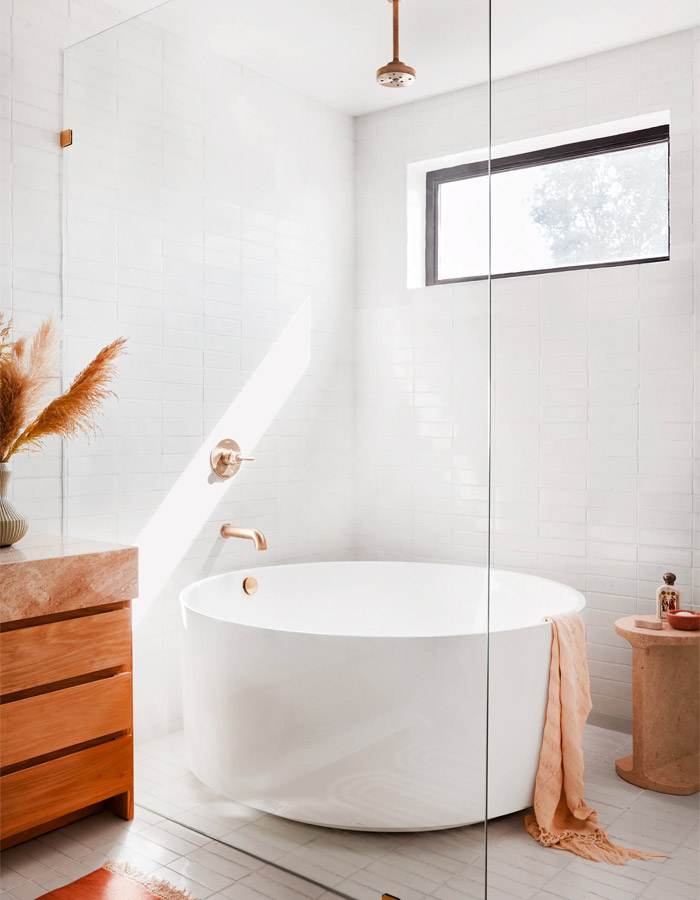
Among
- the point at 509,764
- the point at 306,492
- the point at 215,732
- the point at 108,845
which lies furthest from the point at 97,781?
the point at 509,764

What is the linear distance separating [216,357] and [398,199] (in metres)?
0.76

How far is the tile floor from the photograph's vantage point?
177 centimetres

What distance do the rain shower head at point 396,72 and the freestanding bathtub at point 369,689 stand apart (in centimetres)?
126

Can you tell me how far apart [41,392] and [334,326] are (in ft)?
3.35

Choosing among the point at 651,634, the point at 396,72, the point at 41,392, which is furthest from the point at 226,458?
the point at 651,634

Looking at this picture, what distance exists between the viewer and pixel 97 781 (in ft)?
7.97

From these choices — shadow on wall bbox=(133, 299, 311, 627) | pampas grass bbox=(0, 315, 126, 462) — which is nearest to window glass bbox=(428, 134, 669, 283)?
shadow on wall bbox=(133, 299, 311, 627)

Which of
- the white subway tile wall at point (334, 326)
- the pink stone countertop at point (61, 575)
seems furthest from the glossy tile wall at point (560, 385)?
the pink stone countertop at point (61, 575)

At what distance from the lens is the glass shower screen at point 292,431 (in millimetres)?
2006

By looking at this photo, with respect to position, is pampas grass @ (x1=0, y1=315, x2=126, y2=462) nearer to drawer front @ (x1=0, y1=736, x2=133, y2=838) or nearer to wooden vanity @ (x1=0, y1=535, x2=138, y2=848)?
wooden vanity @ (x1=0, y1=535, x2=138, y2=848)

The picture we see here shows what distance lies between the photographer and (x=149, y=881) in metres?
2.14

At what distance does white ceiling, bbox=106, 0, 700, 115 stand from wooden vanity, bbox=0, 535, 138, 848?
60.8 inches

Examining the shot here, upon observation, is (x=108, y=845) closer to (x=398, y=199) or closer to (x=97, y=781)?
(x=97, y=781)

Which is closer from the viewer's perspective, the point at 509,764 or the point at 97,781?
the point at 509,764
